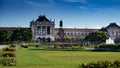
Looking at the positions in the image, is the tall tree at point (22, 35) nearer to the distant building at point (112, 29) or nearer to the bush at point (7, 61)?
the distant building at point (112, 29)

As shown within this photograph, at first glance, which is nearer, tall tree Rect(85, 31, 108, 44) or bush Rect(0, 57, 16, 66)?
bush Rect(0, 57, 16, 66)

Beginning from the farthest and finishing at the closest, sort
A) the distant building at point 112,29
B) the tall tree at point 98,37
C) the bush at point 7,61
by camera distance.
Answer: the distant building at point 112,29
the tall tree at point 98,37
the bush at point 7,61

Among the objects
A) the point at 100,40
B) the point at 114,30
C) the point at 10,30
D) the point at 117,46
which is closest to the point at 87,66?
the point at 117,46

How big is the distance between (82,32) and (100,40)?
48441 mm

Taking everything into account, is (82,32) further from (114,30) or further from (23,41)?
(23,41)

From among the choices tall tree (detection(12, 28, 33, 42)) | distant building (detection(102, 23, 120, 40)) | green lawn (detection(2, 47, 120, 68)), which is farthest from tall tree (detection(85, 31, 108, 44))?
green lawn (detection(2, 47, 120, 68))

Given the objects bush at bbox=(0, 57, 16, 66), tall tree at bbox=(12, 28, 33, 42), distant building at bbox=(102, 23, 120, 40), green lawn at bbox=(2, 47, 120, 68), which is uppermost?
distant building at bbox=(102, 23, 120, 40)

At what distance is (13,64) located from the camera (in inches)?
690

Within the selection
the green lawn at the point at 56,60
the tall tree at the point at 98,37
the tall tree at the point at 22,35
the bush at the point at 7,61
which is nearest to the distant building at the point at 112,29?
the tall tree at the point at 98,37

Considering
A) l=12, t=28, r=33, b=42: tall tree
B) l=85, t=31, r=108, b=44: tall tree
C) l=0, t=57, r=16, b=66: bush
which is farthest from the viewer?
l=12, t=28, r=33, b=42: tall tree

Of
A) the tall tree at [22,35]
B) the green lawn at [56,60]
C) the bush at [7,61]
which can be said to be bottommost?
the green lawn at [56,60]

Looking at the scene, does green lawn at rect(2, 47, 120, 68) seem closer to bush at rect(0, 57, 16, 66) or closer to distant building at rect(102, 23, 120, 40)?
bush at rect(0, 57, 16, 66)

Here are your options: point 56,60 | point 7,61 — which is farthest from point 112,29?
point 7,61

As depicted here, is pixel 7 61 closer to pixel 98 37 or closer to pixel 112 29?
pixel 98 37
